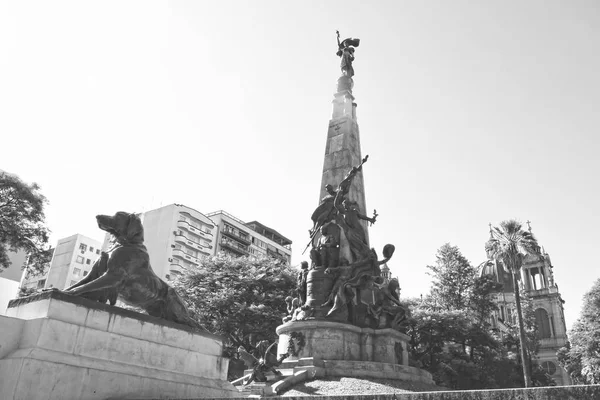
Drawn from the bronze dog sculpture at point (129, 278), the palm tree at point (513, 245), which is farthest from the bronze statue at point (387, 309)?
the palm tree at point (513, 245)

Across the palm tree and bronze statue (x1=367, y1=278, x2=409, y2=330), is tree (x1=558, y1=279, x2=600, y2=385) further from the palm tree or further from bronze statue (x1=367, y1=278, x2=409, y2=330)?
bronze statue (x1=367, y1=278, x2=409, y2=330)

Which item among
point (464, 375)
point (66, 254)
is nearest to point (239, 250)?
point (66, 254)

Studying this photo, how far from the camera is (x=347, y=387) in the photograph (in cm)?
1046

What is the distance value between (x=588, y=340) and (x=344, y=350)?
25441 mm

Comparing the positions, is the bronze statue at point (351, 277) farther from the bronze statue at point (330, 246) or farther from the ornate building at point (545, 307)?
the ornate building at point (545, 307)

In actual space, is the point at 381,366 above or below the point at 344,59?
below

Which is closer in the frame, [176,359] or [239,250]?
[176,359]

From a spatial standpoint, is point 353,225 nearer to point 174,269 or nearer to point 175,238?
point 174,269

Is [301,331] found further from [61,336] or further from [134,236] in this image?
[61,336]

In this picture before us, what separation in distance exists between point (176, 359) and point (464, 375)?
2211 centimetres

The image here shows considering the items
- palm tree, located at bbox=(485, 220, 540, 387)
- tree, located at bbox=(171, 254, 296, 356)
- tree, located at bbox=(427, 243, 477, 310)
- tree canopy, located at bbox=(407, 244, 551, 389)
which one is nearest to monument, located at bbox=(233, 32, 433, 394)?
tree, located at bbox=(171, 254, 296, 356)

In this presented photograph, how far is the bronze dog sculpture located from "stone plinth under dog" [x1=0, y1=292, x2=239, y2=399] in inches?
13.1

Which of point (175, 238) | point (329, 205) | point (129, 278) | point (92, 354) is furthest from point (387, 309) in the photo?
point (175, 238)

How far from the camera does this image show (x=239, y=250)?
60.0 meters
